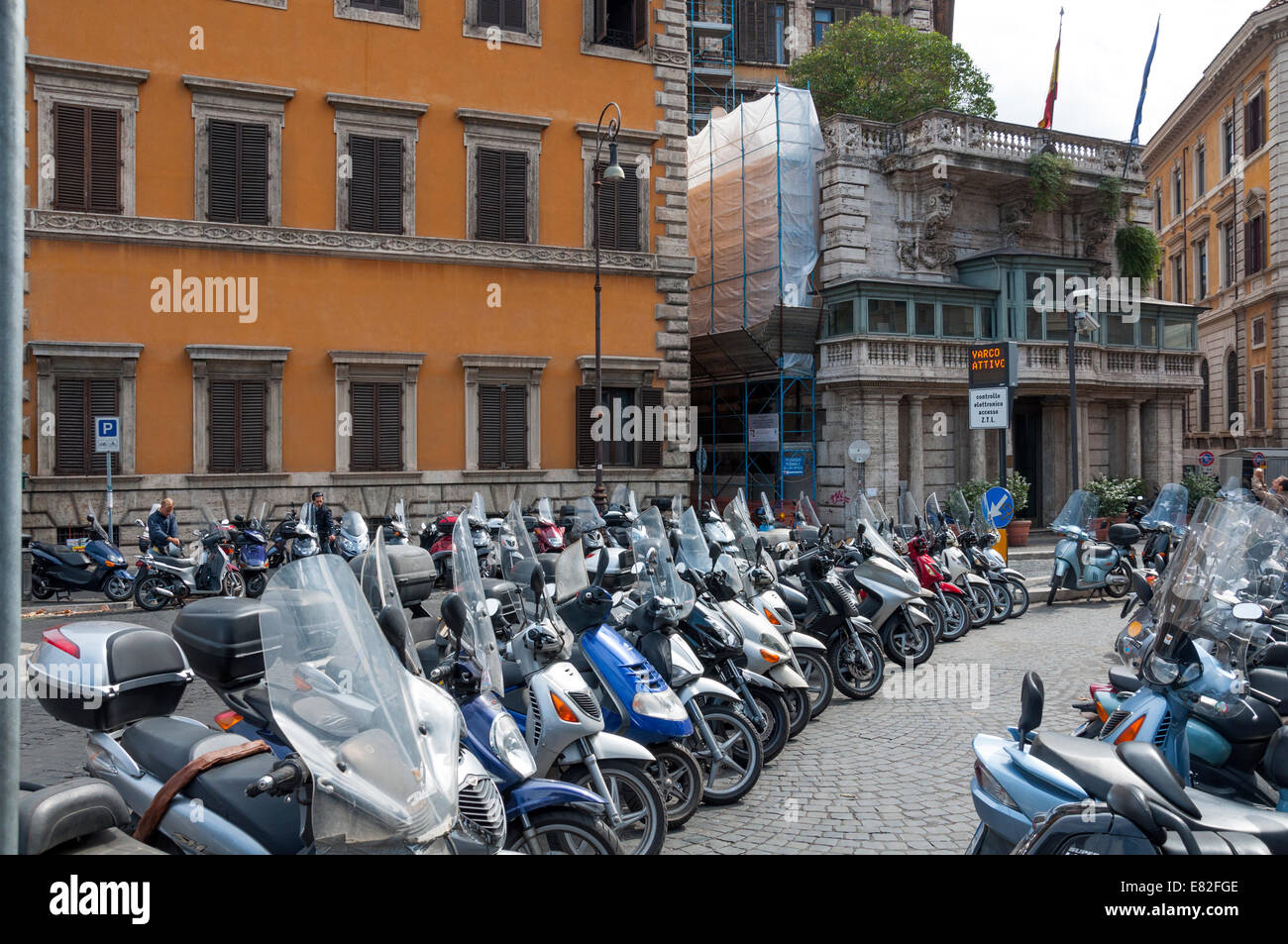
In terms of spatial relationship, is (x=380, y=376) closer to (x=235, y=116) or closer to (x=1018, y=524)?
(x=235, y=116)

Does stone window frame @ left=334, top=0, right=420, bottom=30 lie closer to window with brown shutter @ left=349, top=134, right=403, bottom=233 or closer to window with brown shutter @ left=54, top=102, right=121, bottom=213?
window with brown shutter @ left=349, top=134, right=403, bottom=233

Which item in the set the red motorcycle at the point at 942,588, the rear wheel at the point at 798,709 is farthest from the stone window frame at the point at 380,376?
the rear wheel at the point at 798,709

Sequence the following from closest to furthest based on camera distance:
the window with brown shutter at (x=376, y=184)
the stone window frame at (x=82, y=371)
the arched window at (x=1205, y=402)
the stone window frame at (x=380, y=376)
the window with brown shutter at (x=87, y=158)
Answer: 1. the stone window frame at (x=82, y=371)
2. the window with brown shutter at (x=87, y=158)
3. the stone window frame at (x=380, y=376)
4. the window with brown shutter at (x=376, y=184)
5. the arched window at (x=1205, y=402)

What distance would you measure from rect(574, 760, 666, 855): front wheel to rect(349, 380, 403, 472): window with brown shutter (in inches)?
624

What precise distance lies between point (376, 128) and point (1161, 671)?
1872 cm

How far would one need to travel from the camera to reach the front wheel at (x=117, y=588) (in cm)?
1459

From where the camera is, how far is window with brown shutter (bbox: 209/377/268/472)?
18.6 metres

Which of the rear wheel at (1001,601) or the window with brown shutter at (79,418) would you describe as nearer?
the rear wheel at (1001,601)

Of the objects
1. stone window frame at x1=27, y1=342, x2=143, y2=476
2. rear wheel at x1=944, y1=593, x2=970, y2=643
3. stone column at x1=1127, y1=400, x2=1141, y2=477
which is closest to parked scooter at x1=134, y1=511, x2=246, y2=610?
stone window frame at x1=27, y1=342, x2=143, y2=476

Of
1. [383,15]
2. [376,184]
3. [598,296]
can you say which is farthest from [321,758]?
[383,15]

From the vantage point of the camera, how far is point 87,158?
17703mm

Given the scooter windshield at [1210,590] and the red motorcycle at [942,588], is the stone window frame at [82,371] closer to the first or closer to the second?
the red motorcycle at [942,588]

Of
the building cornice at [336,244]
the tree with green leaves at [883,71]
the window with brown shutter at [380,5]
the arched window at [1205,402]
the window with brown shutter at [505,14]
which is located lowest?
the arched window at [1205,402]

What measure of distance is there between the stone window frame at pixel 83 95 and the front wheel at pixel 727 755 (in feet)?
53.2
